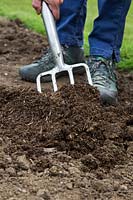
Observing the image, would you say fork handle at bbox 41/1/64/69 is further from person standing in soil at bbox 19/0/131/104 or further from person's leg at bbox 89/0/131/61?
person's leg at bbox 89/0/131/61

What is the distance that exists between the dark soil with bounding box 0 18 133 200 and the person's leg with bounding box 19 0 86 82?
785 millimetres

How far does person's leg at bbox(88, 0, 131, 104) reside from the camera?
4.41 metres

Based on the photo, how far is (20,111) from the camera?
3584 millimetres

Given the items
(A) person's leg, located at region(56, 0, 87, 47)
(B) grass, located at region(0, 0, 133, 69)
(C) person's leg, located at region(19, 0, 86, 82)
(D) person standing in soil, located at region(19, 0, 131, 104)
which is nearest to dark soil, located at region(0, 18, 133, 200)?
(D) person standing in soil, located at region(19, 0, 131, 104)

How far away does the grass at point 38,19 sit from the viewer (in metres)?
6.07

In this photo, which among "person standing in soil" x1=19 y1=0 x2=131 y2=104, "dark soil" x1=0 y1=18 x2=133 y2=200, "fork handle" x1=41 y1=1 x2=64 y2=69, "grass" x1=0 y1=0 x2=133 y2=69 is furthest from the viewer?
"grass" x1=0 y1=0 x2=133 y2=69

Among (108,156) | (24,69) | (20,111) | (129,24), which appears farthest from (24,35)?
(108,156)

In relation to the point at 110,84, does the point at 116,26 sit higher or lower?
higher

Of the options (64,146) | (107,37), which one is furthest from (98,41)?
(64,146)

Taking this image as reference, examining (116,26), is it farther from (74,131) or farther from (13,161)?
(13,161)

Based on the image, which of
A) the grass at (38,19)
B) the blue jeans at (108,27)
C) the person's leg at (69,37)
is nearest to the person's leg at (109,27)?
the blue jeans at (108,27)

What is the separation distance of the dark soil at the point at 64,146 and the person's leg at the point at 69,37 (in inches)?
30.9

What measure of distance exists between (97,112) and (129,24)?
536cm

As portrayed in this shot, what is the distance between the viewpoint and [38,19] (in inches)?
332
